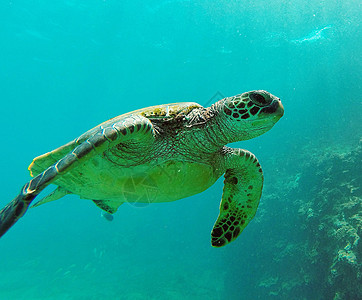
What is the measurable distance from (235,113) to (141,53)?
101 feet

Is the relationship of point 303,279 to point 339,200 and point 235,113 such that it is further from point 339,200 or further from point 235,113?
point 235,113

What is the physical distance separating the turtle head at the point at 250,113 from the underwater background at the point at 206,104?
215 inches

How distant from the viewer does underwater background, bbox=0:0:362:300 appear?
9.23 metres

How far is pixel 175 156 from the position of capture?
2.51m

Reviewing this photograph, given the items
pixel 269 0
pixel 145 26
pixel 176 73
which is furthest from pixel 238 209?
pixel 176 73

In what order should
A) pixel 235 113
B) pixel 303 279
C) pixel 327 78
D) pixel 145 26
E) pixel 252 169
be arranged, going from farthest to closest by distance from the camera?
pixel 327 78 < pixel 145 26 < pixel 303 279 < pixel 252 169 < pixel 235 113

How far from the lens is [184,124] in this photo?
2.47m

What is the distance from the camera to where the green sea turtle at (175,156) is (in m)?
2.01

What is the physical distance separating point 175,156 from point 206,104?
905cm

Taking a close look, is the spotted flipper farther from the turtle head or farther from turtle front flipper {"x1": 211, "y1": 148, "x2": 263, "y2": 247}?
the turtle head

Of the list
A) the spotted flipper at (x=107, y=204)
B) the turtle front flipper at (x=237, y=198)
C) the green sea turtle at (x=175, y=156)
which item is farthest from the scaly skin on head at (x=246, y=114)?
the spotted flipper at (x=107, y=204)

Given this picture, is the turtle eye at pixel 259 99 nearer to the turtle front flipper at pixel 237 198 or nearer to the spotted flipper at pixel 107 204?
the turtle front flipper at pixel 237 198

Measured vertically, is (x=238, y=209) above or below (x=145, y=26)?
below

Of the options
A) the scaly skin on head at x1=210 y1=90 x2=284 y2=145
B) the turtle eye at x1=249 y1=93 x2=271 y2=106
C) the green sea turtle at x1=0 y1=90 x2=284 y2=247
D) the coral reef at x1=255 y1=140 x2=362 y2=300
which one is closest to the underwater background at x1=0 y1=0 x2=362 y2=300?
the coral reef at x1=255 y1=140 x2=362 y2=300
